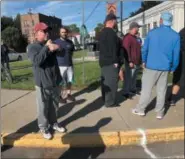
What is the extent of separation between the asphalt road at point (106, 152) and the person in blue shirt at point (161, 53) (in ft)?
3.86

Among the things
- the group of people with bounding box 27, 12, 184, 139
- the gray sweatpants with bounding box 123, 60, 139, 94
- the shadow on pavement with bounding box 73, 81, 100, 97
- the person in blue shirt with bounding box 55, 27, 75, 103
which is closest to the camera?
the group of people with bounding box 27, 12, 184, 139

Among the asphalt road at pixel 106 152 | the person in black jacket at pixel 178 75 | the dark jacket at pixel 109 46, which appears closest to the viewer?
the asphalt road at pixel 106 152

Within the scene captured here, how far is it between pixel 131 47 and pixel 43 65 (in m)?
2.84

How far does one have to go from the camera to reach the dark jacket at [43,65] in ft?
14.2

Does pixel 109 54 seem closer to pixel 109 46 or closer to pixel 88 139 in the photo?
pixel 109 46

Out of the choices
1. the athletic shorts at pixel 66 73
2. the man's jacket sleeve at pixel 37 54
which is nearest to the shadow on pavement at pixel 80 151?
the man's jacket sleeve at pixel 37 54

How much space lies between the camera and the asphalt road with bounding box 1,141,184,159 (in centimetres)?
445

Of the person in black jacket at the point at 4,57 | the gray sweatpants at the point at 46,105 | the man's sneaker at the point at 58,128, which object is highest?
the person in black jacket at the point at 4,57

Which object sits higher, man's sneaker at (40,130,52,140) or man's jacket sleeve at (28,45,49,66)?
man's jacket sleeve at (28,45,49,66)

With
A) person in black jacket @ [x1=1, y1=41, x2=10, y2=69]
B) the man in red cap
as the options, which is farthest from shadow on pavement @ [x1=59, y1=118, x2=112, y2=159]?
person in black jacket @ [x1=1, y1=41, x2=10, y2=69]

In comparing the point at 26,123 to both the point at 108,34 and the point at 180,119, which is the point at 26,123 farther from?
the point at 180,119

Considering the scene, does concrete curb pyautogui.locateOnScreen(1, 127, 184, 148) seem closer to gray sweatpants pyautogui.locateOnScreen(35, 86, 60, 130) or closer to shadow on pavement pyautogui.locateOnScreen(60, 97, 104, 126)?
gray sweatpants pyautogui.locateOnScreen(35, 86, 60, 130)

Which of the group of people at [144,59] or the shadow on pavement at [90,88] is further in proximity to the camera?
the shadow on pavement at [90,88]

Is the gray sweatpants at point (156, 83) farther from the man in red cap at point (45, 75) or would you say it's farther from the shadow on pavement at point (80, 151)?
the man in red cap at point (45, 75)
